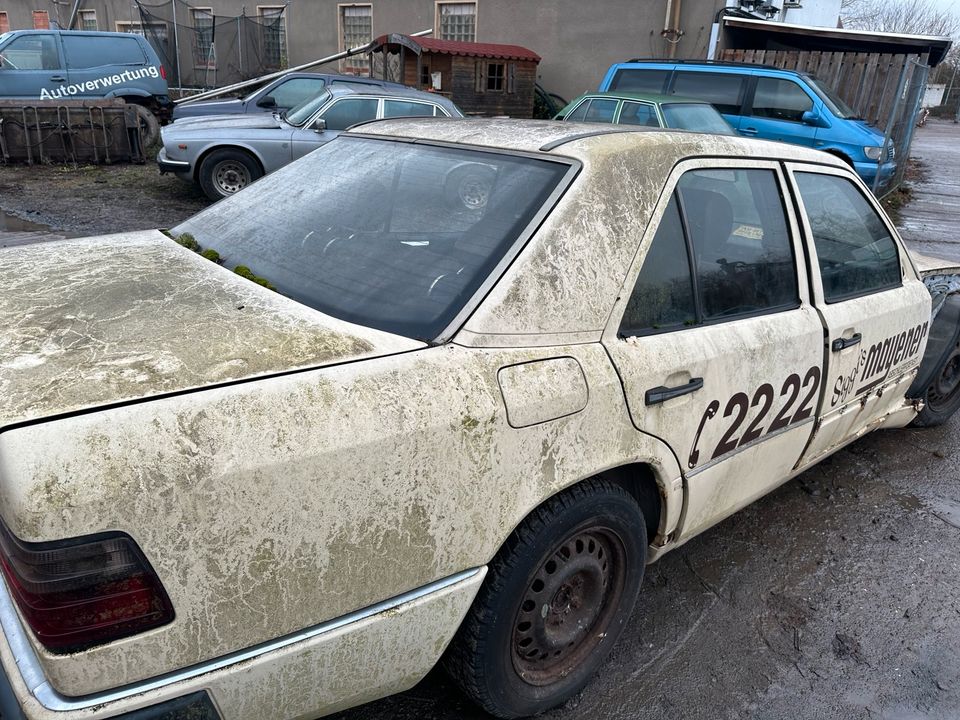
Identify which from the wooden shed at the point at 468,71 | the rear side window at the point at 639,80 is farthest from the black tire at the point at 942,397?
the wooden shed at the point at 468,71

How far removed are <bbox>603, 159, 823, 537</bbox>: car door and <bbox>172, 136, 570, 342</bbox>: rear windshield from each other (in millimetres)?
438

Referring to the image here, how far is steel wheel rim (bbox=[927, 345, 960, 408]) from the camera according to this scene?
4336mm

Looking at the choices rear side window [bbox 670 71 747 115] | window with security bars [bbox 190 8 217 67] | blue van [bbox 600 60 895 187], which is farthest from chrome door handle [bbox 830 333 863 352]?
window with security bars [bbox 190 8 217 67]

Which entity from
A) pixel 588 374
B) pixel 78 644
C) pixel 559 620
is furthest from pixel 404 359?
pixel 559 620

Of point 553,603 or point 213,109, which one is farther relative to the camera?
point 213,109

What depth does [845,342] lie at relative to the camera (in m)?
2.86

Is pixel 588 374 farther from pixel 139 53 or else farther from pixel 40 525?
pixel 139 53

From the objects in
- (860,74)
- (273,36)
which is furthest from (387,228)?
(273,36)

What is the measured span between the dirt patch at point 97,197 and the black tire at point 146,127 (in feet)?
1.83

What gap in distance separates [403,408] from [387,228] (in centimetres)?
89

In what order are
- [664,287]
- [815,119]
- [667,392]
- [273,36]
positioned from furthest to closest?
[273,36], [815,119], [664,287], [667,392]

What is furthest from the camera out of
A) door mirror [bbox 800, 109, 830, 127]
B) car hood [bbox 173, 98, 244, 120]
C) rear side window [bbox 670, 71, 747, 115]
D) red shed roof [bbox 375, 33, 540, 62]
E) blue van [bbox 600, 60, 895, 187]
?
red shed roof [bbox 375, 33, 540, 62]

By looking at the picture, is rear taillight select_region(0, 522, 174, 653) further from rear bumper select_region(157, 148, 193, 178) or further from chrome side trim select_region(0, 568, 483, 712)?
rear bumper select_region(157, 148, 193, 178)

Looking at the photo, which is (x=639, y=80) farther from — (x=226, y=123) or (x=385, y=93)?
(x=226, y=123)
